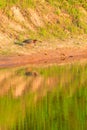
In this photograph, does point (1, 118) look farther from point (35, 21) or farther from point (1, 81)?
point (35, 21)

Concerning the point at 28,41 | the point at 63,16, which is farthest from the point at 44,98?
the point at 63,16

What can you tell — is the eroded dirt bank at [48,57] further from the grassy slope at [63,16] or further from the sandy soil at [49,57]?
the grassy slope at [63,16]

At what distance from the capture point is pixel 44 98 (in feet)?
79.8

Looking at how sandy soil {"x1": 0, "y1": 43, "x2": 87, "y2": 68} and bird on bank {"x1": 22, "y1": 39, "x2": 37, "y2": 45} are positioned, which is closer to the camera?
sandy soil {"x1": 0, "y1": 43, "x2": 87, "y2": 68}

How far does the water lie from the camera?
19328 millimetres

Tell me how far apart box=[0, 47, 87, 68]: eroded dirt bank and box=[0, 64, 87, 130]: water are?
5.33 ft

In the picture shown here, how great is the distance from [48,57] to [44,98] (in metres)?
13.9

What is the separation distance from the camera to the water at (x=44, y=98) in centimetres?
1933

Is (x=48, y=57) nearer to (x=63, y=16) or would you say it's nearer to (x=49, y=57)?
(x=49, y=57)

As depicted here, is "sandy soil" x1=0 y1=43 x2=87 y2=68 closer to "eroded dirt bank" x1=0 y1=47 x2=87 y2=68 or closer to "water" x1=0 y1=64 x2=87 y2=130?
"eroded dirt bank" x1=0 y1=47 x2=87 y2=68

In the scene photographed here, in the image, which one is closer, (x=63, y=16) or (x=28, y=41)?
(x=28, y=41)

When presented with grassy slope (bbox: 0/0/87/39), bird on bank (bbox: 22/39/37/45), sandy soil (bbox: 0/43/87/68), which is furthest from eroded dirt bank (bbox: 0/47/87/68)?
grassy slope (bbox: 0/0/87/39)

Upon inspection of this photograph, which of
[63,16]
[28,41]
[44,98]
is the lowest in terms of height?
[63,16]

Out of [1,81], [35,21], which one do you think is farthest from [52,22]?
[1,81]
